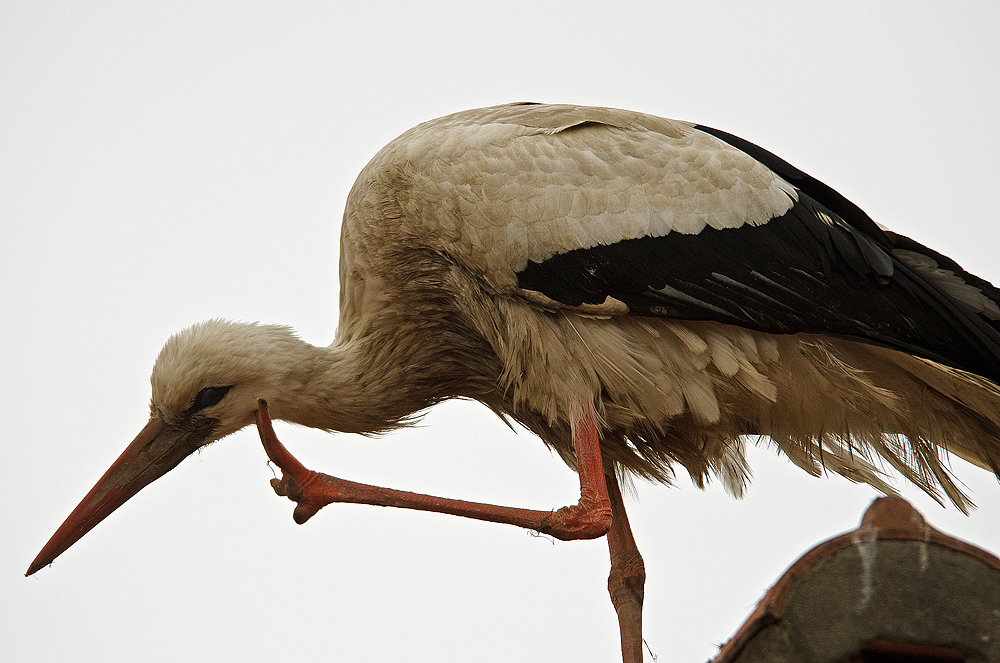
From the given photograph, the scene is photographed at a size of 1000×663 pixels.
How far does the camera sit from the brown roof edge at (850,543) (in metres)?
1.74

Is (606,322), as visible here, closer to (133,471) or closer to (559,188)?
(559,188)

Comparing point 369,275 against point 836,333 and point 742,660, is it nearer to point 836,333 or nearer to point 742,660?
point 836,333

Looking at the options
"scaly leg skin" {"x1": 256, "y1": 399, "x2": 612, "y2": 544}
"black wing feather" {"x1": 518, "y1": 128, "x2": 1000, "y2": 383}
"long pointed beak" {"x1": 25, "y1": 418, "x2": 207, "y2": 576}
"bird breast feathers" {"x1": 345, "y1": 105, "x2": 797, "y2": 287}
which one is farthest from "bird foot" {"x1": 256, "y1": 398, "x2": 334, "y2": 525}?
"black wing feather" {"x1": 518, "y1": 128, "x2": 1000, "y2": 383}

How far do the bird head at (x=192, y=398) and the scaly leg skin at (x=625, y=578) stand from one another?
1.36m

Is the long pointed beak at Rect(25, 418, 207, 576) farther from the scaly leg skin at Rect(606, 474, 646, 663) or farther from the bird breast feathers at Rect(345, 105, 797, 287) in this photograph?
the scaly leg skin at Rect(606, 474, 646, 663)

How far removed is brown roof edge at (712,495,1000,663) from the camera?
174 centimetres

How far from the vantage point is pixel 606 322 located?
123 inches

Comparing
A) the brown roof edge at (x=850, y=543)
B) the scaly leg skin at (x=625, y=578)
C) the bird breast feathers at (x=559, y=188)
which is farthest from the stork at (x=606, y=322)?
the brown roof edge at (x=850, y=543)

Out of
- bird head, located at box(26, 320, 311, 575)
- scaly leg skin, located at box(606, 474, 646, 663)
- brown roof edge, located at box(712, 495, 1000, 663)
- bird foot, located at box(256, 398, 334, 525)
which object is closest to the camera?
brown roof edge, located at box(712, 495, 1000, 663)

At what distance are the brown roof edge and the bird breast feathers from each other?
4.85 ft

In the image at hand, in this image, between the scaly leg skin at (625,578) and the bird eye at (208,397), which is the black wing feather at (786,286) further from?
the bird eye at (208,397)

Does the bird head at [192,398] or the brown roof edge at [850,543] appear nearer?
the brown roof edge at [850,543]

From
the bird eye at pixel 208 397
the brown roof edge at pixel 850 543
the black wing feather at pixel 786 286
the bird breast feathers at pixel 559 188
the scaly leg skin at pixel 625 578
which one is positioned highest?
the bird breast feathers at pixel 559 188

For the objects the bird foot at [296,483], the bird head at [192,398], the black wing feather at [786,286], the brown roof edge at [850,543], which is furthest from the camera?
the bird head at [192,398]
